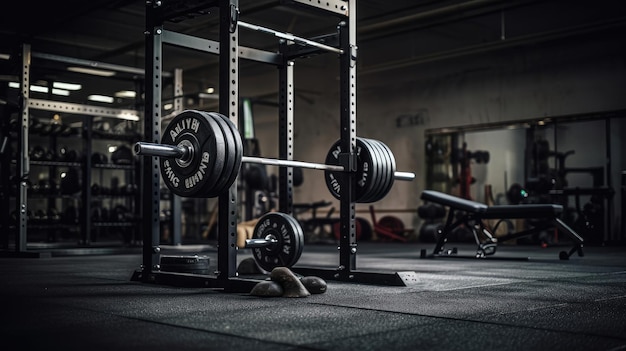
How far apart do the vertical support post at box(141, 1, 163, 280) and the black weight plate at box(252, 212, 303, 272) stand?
0.52 meters

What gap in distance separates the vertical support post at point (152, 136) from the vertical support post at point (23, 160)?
2.61m

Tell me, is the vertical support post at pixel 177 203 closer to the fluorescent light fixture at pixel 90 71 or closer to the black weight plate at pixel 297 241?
the fluorescent light fixture at pixel 90 71

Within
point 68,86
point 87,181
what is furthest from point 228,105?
point 68,86

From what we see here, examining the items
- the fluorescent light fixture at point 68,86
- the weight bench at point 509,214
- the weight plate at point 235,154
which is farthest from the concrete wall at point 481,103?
the weight plate at point 235,154

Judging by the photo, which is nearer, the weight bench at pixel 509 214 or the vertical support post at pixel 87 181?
the weight bench at pixel 509 214

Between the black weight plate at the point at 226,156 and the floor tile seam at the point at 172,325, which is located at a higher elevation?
the black weight plate at the point at 226,156

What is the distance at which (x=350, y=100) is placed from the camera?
11.4 feet

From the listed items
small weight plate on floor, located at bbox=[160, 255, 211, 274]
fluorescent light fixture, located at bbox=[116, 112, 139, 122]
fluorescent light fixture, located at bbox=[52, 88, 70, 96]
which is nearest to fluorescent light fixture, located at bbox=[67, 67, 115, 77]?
fluorescent light fixture, located at bbox=[116, 112, 139, 122]

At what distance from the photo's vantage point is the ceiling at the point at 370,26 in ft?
27.1

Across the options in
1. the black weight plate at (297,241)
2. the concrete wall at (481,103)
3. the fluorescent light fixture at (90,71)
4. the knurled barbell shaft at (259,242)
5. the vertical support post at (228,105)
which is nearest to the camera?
the vertical support post at (228,105)

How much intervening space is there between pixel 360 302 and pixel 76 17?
767 cm

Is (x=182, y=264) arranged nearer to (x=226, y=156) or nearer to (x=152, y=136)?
(x=152, y=136)

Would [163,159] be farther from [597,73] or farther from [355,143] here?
[597,73]

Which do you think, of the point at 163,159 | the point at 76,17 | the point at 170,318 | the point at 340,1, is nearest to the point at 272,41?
the point at 76,17
